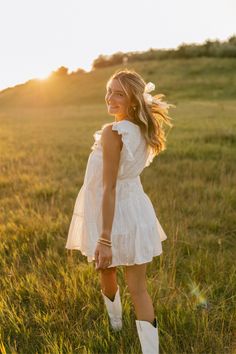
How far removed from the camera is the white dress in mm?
2469

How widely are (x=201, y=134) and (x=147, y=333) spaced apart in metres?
9.57

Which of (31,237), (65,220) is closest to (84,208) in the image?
(31,237)

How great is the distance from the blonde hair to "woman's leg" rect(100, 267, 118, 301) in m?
0.84

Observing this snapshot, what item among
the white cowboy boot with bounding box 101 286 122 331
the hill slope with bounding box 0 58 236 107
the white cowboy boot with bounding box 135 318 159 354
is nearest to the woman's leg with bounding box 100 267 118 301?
the white cowboy boot with bounding box 101 286 122 331

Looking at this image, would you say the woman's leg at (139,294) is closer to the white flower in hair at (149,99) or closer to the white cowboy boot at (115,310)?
the white cowboy boot at (115,310)

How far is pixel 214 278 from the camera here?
3668 mm

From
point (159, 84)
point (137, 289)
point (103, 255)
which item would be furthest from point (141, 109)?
point (159, 84)

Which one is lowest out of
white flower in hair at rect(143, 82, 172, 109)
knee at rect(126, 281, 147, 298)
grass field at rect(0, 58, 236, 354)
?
grass field at rect(0, 58, 236, 354)

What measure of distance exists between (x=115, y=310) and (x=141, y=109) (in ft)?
4.54

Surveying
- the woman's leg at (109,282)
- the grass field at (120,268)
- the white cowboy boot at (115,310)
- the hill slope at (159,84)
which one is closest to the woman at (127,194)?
the woman's leg at (109,282)

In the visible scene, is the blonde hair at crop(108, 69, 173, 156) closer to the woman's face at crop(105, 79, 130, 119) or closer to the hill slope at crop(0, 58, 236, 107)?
the woman's face at crop(105, 79, 130, 119)

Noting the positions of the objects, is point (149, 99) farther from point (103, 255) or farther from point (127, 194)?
point (103, 255)

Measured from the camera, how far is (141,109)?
97.3 inches

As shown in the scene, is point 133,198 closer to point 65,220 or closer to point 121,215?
point 121,215
